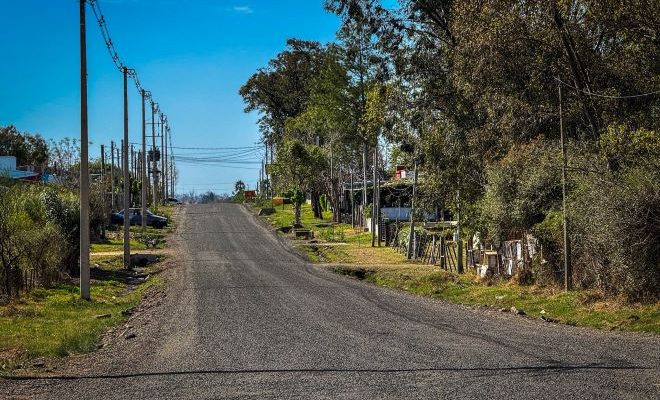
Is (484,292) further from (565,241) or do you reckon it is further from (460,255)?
(460,255)

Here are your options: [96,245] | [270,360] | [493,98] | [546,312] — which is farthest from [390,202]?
[270,360]

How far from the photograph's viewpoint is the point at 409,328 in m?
16.1

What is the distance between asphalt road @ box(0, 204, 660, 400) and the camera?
391 inches

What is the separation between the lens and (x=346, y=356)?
12492 millimetres

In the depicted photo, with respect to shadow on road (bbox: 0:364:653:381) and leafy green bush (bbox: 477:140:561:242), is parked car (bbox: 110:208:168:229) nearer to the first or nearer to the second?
leafy green bush (bbox: 477:140:561:242)

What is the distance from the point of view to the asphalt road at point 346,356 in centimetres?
992

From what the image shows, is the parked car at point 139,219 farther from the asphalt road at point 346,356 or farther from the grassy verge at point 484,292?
the asphalt road at point 346,356

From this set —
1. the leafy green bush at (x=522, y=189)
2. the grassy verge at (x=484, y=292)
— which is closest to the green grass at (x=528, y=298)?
the grassy verge at (x=484, y=292)

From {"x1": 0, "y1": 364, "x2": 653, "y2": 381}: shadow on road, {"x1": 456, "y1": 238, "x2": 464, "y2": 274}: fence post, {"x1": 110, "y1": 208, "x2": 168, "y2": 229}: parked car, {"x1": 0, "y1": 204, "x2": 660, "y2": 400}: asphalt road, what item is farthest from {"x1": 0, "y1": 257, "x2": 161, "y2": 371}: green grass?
{"x1": 110, "y1": 208, "x2": 168, "y2": 229}: parked car

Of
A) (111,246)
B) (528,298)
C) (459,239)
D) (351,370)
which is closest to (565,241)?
(528,298)

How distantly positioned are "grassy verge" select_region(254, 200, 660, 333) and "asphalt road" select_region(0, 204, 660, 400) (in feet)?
3.46

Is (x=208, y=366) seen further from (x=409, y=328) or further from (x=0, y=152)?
(x=0, y=152)

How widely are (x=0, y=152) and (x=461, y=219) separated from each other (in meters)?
82.2

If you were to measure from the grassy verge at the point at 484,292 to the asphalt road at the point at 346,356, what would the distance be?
1.05 metres
